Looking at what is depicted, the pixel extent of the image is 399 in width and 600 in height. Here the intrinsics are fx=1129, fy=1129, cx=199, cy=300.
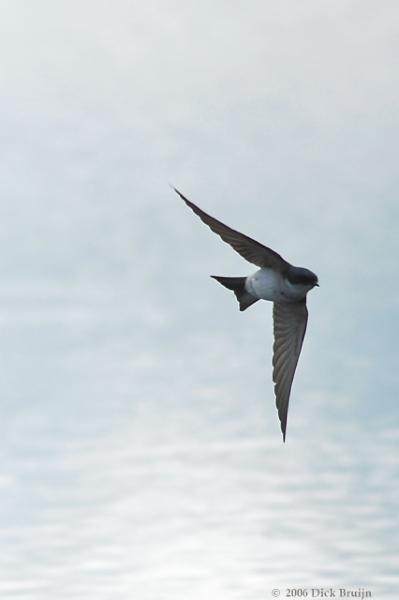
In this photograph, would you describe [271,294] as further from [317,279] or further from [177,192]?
[177,192]

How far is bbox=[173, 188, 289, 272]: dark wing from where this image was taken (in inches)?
547

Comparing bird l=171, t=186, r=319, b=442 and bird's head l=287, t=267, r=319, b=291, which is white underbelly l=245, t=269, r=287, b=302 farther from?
bird's head l=287, t=267, r=319, b=291

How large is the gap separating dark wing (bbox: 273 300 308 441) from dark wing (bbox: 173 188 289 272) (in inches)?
48.9

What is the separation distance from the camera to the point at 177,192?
40.7ft

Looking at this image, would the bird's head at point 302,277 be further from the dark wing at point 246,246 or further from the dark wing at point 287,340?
the dark wing at point 287,340

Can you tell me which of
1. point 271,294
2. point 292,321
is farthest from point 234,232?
point 292,321

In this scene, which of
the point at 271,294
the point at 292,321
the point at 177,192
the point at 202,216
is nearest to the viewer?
the point at 177,192

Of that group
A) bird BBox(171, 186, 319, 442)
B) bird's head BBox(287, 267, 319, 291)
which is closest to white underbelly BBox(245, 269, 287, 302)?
bird BBox(171, 186, 319, 442)

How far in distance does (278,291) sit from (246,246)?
937 millimetres

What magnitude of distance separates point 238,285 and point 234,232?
1.57m

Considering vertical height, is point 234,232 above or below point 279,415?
above

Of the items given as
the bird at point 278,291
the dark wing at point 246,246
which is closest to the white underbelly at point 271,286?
the bird at point 278,291

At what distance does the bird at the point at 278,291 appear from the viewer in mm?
14152

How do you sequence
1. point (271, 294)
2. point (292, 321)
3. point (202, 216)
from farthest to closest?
Result: point (292, 321) → point (271, 294) → point (202, 216)
